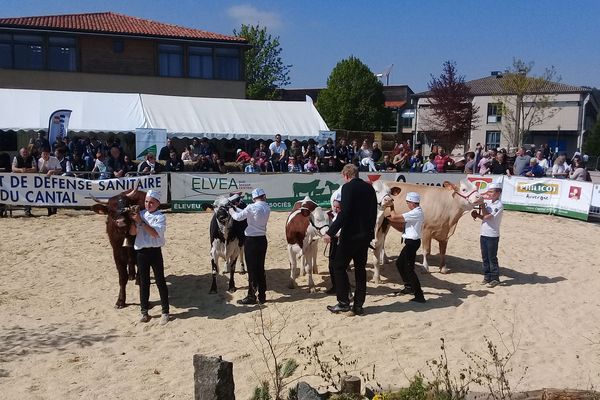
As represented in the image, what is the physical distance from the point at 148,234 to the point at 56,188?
7995 mm

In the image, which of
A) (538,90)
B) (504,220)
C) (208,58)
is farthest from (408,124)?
(504,220)

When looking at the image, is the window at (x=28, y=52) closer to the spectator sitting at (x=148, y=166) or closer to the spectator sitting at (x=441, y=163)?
the spectator sitting at (x=148, y=166)

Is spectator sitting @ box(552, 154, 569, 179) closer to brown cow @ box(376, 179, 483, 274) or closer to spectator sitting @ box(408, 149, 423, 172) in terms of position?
spectator sitting @ box(408, 149, 423, 172)

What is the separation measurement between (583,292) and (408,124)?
5298 cm

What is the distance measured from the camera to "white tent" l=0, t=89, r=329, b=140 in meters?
20.6

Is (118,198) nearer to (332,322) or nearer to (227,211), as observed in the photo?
(227,211)

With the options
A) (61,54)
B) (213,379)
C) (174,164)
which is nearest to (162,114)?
(174,164)

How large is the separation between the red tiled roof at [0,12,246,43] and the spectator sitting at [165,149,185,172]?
16430 millimetres

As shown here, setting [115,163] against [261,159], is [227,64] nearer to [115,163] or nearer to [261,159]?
[261,159]

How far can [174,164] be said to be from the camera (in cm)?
1753

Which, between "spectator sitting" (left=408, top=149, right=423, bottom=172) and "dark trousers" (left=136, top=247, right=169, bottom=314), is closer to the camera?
"dark trousers" (left=136, top=247, right=169, bottom=314)

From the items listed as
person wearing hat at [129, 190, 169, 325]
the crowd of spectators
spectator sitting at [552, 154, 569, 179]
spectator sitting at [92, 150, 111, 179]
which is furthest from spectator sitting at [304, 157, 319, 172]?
person wearing hat at [129, 190, 169, 325]

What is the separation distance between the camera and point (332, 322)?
26.5 feet

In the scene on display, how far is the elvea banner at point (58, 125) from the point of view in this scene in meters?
18.7
